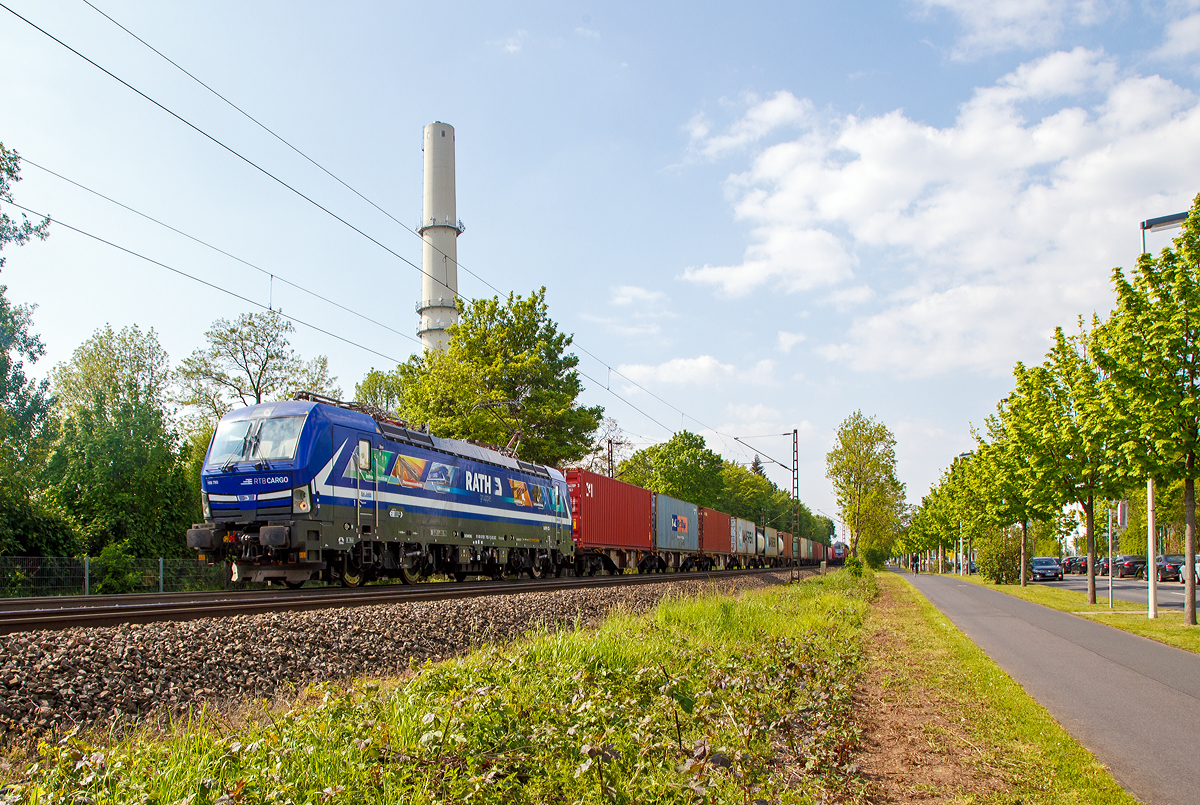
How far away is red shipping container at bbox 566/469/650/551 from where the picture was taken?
26422mm

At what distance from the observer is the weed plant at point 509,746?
3645 mm

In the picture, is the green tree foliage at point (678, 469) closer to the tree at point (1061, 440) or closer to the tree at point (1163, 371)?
the tree at point (1061, 440)

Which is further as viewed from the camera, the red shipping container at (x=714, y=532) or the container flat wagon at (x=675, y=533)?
the red shipping container at (x=714, y=532)

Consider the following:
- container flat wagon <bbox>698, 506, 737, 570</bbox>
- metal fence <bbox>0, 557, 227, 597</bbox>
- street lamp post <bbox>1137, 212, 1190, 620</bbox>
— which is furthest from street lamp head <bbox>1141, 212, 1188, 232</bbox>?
container flat wagon <bbox>698, 506, 737, 570</bbox>

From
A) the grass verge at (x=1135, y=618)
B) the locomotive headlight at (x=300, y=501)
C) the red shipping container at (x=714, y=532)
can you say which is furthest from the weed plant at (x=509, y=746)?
the red shipping container at (x=714, y=532)

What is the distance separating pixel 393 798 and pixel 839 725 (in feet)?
12.2

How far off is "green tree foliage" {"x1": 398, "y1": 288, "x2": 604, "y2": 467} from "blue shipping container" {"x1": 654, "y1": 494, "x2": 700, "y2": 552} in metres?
7.33

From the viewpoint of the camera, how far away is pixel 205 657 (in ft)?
21.5

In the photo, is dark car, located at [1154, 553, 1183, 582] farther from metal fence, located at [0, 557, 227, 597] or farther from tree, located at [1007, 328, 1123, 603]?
metal fence, located at [0, 557, 227, 597]

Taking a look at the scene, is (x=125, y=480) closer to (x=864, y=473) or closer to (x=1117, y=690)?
(x=1117, y=690)

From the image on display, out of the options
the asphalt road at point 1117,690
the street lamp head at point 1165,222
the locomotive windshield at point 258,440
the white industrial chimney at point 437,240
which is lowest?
the asphalt road at point 1117,690

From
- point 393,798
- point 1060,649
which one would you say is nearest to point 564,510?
point 1060,649

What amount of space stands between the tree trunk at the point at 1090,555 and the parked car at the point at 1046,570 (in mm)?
20723

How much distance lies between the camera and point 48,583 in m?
21.3
